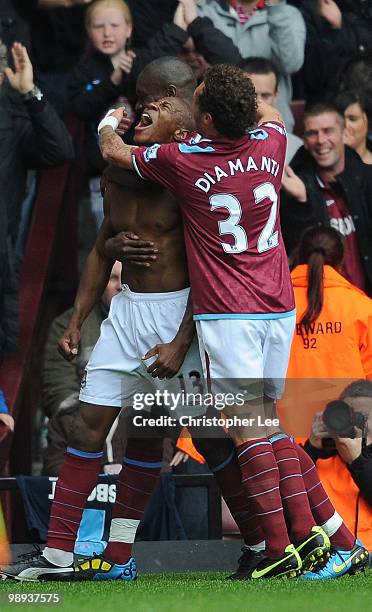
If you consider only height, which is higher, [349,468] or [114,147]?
[114,147]

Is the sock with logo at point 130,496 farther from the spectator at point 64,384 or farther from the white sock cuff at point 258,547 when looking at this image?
the spectator at point 64,384

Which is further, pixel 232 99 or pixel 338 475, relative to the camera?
pixel 338 475

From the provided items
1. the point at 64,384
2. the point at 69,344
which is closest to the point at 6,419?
the point at 64,384

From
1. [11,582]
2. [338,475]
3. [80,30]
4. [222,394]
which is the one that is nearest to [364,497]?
[338,475]

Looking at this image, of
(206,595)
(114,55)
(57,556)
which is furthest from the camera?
(114,55)

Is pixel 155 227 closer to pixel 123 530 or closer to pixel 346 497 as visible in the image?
pixel 123 530

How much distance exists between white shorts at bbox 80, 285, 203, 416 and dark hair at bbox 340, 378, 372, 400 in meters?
1.61

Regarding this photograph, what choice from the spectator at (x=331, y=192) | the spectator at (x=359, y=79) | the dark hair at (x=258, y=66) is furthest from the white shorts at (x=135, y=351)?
the spectator at (x=359, y=79)

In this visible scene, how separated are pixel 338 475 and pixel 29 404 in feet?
8.92

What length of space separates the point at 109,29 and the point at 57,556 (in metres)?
4.87

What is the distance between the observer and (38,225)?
987cm

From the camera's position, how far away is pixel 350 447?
22.5ft

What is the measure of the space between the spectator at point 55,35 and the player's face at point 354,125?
8.09 ft

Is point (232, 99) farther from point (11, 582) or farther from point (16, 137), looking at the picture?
point (16, 137)
